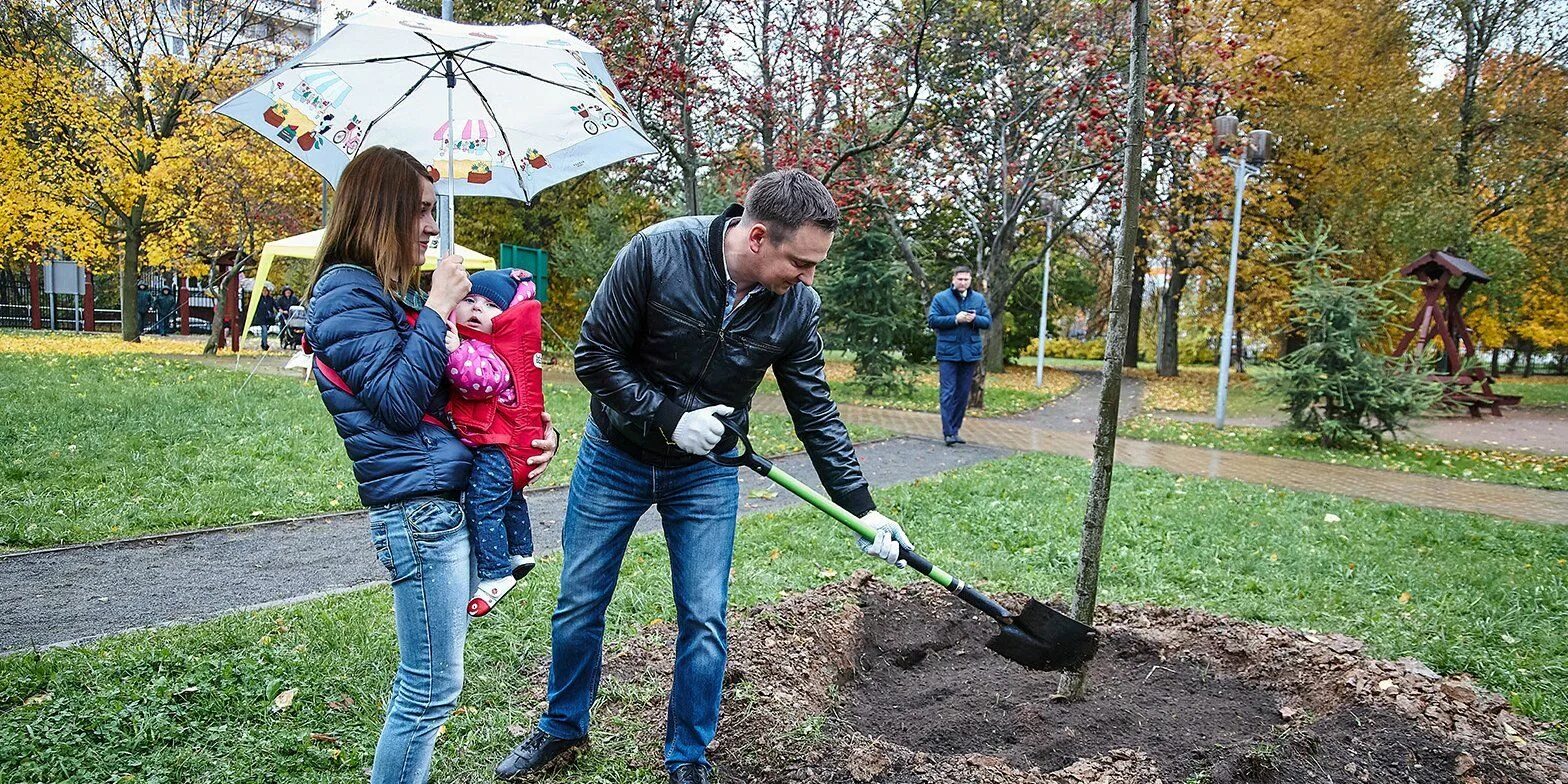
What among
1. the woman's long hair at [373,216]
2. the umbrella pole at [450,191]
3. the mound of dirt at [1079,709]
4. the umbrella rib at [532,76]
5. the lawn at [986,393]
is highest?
the umbrella rib at [532,76]

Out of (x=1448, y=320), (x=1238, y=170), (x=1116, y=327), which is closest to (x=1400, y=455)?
(x=1238, y=170)

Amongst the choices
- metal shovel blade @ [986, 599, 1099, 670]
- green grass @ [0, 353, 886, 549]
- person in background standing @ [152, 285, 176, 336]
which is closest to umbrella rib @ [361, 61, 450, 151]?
green grass @ [0, 353, 886, 549]

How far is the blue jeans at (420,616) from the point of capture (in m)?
2.13

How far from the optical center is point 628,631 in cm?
399

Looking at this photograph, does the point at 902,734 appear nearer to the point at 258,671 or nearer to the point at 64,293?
the point at 258,671

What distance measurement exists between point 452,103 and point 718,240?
2029 millimetres

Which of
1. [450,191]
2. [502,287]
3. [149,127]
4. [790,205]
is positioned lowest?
[502,287]

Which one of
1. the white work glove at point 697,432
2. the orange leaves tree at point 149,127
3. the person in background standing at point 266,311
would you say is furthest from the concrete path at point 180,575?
the person in background standing at point 266,311

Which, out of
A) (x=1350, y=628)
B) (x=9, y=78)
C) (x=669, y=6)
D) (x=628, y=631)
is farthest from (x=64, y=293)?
(x=1350, y=628)

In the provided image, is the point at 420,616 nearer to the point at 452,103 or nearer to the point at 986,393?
the point at 452,103

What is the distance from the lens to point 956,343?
997 centimetres

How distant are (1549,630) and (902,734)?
11.0 ft

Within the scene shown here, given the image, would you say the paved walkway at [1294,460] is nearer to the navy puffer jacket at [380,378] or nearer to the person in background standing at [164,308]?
the navy puffer jacket at [380,378]

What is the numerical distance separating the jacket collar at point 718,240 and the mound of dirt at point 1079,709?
1.54 metres
